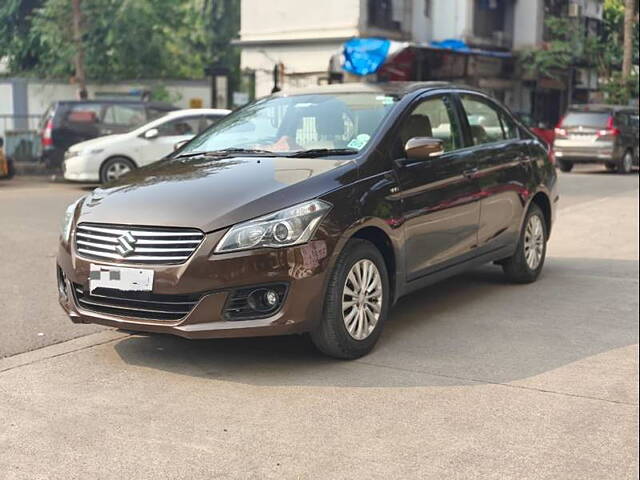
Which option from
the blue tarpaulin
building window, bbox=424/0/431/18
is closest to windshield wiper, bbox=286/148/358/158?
the blue tarpaulin

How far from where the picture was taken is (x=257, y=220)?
15.7ft

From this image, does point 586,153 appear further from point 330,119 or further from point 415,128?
point 330,119

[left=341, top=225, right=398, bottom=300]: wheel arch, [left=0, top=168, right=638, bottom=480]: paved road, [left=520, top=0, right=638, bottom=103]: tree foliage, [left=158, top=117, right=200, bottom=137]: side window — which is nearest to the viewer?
[left=0, top=168, right=638, bottom=480]: paved road

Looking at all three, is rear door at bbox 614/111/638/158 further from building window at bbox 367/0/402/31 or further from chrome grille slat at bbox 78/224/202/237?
chrome grille slat at bbox 78/224/202/237

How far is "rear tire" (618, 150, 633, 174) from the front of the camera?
22844mm

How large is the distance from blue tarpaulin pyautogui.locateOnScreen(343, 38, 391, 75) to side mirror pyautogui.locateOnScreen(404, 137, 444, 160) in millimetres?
20101

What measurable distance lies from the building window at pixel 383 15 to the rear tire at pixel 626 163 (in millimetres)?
9597

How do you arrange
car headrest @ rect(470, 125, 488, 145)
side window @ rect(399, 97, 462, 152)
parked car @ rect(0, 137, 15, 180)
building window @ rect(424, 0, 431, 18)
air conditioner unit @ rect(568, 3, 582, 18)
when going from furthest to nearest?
air conditioner unit @ rect(568, 3, 582, 18), building window @ rect(424, 0, 431, 18), parked car @ rect(0, 137, 15, 180), car headrest @ rect(470, 125, 488, 145), side window @ rect(399, 97, 462, 152)

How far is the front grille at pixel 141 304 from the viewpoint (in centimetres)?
476

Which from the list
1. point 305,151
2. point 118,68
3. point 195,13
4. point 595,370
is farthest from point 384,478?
point 195,13

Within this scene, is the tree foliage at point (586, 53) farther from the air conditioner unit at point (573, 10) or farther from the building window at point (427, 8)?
the building window at point (427, 8)

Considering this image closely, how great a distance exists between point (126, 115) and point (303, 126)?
12571 millimetres

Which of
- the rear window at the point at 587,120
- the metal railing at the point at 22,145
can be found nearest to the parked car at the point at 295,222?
the metal railing at the point at 22,145

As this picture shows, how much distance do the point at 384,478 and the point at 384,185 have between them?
233 cm
